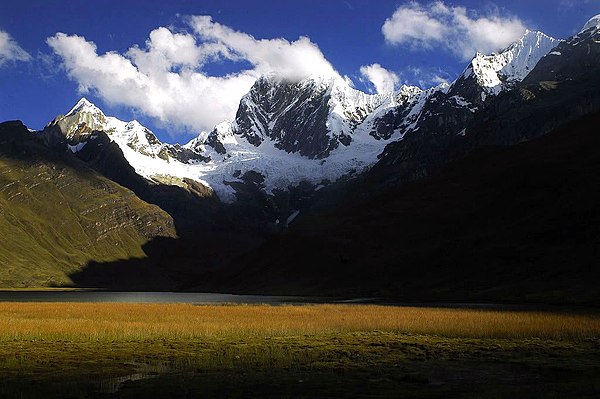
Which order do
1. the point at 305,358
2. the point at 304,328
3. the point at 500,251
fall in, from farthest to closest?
the point at 500,251, the point at 304,328, the point at 305,358

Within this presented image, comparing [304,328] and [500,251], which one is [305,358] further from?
[500,251]

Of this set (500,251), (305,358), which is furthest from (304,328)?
(500,251)

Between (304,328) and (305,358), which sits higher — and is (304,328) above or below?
above

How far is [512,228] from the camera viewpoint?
6481 inches

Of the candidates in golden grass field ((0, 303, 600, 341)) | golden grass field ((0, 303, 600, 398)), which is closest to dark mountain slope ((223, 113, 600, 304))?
golden grass field ((0, 303, 600, 341))

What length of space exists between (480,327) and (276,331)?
17.2 metres

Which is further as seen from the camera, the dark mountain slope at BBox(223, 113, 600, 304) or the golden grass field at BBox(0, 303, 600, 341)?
the dark mountain slope at BBox(223, 113, 600, 304)

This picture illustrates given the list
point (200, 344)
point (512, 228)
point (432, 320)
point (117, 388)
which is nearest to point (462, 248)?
point (512, 228)

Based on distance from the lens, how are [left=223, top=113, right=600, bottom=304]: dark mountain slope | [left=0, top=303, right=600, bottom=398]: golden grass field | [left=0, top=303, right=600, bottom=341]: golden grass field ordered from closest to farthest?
[left=0, top=303, right=600, bottom=398]: golden grass field → [left=0, top=303, right=600, bottom=341]: golden grass field → [left=223, top=113, right=600, bottom=304]: dark mountain slope

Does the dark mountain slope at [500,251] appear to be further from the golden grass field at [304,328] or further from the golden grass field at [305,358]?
the golden grass field at [305,358]

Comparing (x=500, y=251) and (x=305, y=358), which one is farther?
(x=500, y=251)

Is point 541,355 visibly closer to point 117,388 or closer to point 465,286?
point 117,388

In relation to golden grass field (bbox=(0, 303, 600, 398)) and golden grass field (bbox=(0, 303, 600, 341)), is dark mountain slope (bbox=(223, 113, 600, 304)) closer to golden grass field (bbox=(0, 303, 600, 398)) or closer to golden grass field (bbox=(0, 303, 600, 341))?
golden grass field (bbox=(0, 303, 600, 341))

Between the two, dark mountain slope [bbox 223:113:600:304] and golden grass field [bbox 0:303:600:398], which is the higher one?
dark mountain slope [bbox 223:113:600:304]
